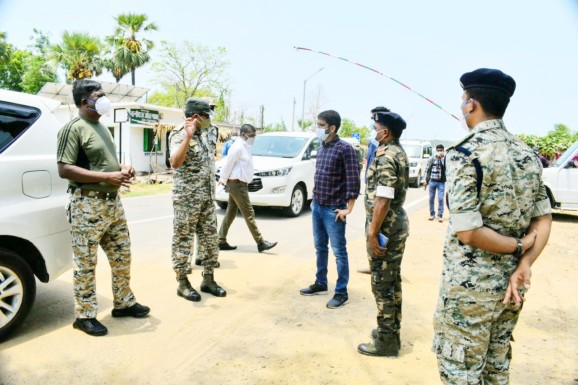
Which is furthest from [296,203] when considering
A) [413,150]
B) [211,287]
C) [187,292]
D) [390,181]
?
[413,150]

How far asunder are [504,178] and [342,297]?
2.75 metres

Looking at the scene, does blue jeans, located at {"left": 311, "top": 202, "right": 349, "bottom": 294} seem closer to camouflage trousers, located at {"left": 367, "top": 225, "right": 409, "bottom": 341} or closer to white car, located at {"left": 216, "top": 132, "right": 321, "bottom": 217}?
camouflage trousers, located at {"left": 367, "top": 225, "right": 409, "bottom": 341}

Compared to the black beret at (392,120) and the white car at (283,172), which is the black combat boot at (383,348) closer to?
the black beret at (392,120)

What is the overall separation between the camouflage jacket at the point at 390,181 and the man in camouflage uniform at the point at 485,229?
3.66ft

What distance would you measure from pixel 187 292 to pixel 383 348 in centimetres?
208

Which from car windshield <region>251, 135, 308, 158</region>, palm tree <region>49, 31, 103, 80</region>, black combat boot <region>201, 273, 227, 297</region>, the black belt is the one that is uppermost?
palm tree <region>49, 31, 103, 80</region>

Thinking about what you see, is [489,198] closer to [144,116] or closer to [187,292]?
[187,292]

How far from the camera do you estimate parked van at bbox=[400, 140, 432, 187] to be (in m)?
19.3

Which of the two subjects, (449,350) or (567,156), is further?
(567,156)

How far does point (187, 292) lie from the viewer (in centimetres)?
442

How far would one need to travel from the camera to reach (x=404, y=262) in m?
6.32

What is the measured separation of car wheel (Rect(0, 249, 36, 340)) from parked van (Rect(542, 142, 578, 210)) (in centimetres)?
1136

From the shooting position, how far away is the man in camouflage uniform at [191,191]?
168 inches

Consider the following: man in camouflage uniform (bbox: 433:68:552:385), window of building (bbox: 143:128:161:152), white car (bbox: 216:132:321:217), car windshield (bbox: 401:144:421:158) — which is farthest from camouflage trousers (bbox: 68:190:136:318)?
window of building (bbox: 143:128:161:152)
